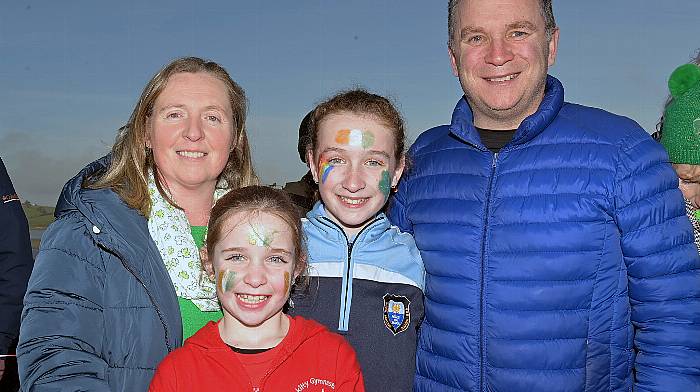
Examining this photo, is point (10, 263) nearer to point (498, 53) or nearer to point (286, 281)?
point (286, 281)

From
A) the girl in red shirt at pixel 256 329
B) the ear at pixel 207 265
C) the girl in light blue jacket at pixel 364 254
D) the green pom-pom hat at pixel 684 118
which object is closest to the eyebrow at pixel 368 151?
the girl in light blue jacket at pixel 364 254

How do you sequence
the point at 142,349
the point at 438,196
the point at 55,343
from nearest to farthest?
the point at 55,343 < the point at 142,349 < the point at 438,196

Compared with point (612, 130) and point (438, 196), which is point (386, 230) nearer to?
point (438, 196)

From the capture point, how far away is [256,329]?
268 centimetres

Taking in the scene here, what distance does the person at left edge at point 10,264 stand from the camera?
4418 millimetres

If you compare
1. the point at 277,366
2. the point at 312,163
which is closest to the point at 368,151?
the point at 312,163

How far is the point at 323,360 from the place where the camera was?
8.62 feet

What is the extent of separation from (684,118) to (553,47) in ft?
2.77

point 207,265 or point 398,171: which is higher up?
point 398,171

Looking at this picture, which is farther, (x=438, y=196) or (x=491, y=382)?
(x=438, y=196)

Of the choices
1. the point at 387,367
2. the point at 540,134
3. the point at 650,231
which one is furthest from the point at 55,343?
the point at 650,231

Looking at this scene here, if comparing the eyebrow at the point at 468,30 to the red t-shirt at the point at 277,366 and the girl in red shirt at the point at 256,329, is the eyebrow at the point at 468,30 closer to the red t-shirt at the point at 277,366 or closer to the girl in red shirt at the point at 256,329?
the girl in red shirt at the point at 256,329

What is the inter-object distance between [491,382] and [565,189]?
830 millimetres

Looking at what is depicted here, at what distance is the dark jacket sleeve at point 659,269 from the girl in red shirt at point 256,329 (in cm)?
114
